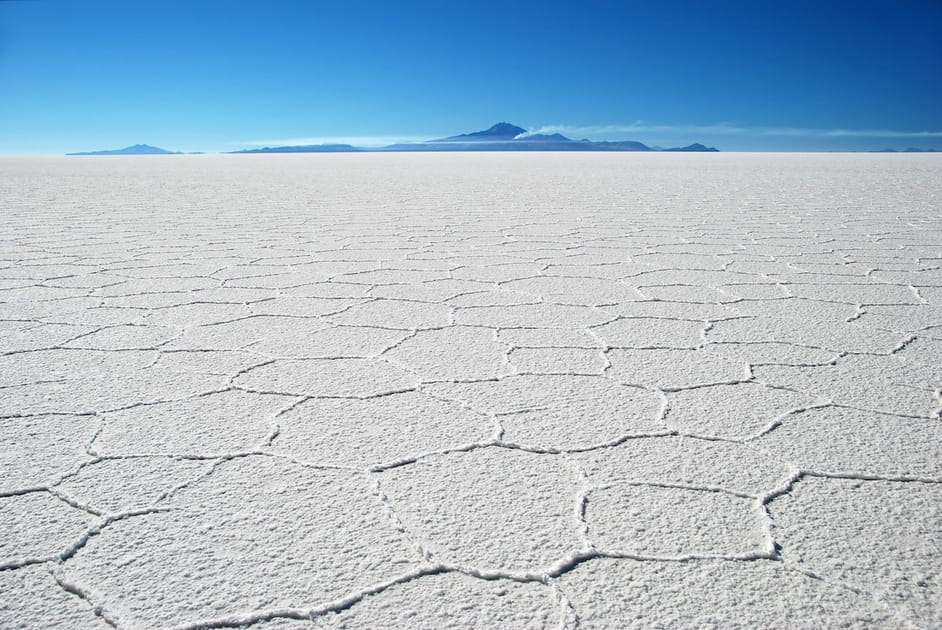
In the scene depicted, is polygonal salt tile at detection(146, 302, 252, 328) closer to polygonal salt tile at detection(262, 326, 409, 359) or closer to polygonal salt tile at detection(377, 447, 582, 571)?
polygonal salt tile at detection(262, 326, 409, 359)

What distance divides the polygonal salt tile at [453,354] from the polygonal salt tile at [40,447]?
0.67m

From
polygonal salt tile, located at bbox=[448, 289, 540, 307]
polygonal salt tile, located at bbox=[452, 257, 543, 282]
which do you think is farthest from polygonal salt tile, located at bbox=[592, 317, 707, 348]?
polygonal salt tile, located at bbox=[452, 257, 543, 282]

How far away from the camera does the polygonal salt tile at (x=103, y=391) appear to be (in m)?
1.39

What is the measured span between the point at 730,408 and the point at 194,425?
39.6 inches

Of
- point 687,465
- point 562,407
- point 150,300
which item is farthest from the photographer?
point 150,300

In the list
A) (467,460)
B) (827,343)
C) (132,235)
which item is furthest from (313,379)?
(132,235)

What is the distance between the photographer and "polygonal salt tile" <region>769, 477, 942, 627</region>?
843 millimetres

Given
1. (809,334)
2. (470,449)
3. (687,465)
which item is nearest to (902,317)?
(809,334)

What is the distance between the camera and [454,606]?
823mm

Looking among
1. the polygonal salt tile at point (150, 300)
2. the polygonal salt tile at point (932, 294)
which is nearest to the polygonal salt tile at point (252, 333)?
the polygonal salt tile at point (150, 300)

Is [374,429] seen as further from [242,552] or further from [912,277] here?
[912,277]

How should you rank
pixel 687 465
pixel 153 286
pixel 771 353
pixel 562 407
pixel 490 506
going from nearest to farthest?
pixel 490 506 → pixel 687 465 → pixel 562 407 → pixel 771 353 → pixel 153 286

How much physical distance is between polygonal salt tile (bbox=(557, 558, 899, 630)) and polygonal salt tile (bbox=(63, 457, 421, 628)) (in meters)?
0.23

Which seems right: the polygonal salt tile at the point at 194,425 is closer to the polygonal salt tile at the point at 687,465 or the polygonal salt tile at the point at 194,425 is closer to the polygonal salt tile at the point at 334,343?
the polygonal salt tile at the point at 334,343
